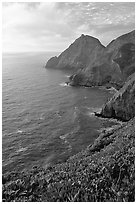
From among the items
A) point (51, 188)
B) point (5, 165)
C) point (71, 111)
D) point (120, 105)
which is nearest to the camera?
point (51, 188)

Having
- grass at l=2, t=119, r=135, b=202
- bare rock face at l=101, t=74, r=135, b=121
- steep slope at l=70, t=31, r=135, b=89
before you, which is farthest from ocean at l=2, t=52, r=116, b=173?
grass at l=2, t=119, r=135, b=202

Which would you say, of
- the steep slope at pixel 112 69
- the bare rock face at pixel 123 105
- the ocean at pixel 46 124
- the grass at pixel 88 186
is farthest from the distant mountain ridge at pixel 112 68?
the grass at pixel 88 186

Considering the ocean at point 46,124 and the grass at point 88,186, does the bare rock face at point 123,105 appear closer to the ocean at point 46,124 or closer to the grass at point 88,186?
the ocean at point 46,124

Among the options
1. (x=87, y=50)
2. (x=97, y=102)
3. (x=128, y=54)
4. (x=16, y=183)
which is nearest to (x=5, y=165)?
(x=16, y=183)

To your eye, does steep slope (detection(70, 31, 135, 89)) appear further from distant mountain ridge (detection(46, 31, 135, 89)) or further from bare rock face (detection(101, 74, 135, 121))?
bare rock face (detection(101, 74, 135, 121))

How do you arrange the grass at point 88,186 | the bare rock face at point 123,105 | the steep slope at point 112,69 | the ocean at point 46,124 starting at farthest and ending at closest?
the steep slope at point 112,69
the bare rock face at point 123,105
the ocean at point 46,124
the grass at point 88,186

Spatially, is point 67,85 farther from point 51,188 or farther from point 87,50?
point 51,188
